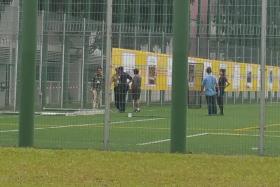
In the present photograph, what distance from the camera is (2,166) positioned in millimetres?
10469

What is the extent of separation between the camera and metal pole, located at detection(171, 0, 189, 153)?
510 inches

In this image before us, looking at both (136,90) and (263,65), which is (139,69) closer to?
(263,65)

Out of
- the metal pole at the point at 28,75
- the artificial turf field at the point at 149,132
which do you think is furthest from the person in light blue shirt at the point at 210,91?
the metal pole at the point at 28,75

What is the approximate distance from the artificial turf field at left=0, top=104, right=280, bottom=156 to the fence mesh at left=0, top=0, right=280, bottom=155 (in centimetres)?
3

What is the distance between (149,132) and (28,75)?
5.57m

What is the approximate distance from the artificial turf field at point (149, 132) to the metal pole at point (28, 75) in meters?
0.51

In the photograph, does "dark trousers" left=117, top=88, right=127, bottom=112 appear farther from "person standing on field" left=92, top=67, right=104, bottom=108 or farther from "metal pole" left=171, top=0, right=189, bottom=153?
"metal pole" left=171, top=0, right=189, bottom=153

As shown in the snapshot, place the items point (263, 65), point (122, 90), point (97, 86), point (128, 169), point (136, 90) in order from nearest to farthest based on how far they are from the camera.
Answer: point (128, 169), point (263, 65), point (122, 90), point (97, 86), point (136, 90)

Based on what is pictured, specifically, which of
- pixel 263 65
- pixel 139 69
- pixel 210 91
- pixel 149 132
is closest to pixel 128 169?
pixel 263 65

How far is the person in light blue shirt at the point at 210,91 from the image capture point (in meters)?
23.1

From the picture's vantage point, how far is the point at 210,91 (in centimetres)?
2397

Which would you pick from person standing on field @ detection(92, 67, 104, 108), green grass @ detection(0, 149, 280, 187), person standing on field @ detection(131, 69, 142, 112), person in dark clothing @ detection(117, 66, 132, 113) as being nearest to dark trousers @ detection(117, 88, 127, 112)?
person in dark clothing @ detection(117, 66, 132, 113)

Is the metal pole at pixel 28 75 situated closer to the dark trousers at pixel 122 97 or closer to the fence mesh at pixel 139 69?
the fence mesh at pixel 139 69

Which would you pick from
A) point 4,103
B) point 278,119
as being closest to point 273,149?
point 278,119
